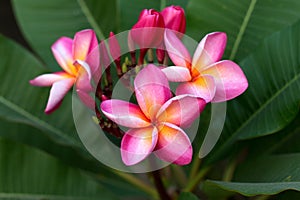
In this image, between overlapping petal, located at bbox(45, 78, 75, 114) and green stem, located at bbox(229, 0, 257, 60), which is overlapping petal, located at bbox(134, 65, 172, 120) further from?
green stem, located at bbox(229, 0, 257, 60)

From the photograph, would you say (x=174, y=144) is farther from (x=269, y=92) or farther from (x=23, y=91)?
(x=23, y=91)

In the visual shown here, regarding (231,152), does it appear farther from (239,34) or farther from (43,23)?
(43,23)

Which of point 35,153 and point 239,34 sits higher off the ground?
point 239,34

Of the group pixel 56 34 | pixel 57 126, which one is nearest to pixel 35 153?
pixel 57 126

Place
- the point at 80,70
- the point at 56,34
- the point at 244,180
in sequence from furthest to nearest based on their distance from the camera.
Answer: the point at 56,34 < the point at 244,180 < the point at 80,70

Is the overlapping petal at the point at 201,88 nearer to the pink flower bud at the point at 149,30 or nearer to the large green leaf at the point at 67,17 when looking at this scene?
the pink flower bud at the point at 149,30

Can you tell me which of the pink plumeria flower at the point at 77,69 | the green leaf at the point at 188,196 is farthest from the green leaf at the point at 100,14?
the green leaf at the point at 188,196
